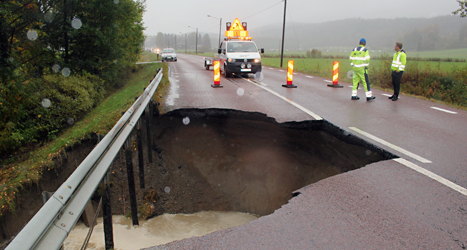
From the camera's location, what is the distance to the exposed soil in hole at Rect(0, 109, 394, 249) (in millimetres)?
6254

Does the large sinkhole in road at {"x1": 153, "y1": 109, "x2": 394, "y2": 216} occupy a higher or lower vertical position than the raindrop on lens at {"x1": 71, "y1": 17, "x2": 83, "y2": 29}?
lower

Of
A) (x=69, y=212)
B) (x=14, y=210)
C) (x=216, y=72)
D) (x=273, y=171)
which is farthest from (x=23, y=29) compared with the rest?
(x=69, y=212)

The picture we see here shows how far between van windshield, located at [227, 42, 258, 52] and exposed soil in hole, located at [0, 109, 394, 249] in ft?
30.6

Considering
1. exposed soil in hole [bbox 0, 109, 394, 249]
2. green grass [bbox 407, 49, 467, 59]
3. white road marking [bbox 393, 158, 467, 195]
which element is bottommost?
exposed soil in hole [bbox 0, 109, 394, 249]

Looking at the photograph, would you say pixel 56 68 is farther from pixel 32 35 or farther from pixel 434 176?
pixel 434 176

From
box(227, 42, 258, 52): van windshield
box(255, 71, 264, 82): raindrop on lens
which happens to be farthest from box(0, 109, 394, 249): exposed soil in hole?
box(227, 42, 258, 52): van windshield

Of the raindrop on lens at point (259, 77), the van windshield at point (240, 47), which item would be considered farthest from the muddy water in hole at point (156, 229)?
the van windshield at point (240, 47)

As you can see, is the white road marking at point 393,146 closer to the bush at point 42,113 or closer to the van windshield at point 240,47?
the bush at point 42,113

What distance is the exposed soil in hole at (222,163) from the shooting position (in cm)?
625

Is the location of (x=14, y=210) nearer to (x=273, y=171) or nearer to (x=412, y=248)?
(x=273, y=171)

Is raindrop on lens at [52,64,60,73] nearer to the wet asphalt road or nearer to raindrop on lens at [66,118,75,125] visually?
raindrop on lens at [66,118,75,125]

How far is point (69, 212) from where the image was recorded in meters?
2.05

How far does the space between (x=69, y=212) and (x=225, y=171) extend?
574 cm

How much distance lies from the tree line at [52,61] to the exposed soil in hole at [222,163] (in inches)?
135
